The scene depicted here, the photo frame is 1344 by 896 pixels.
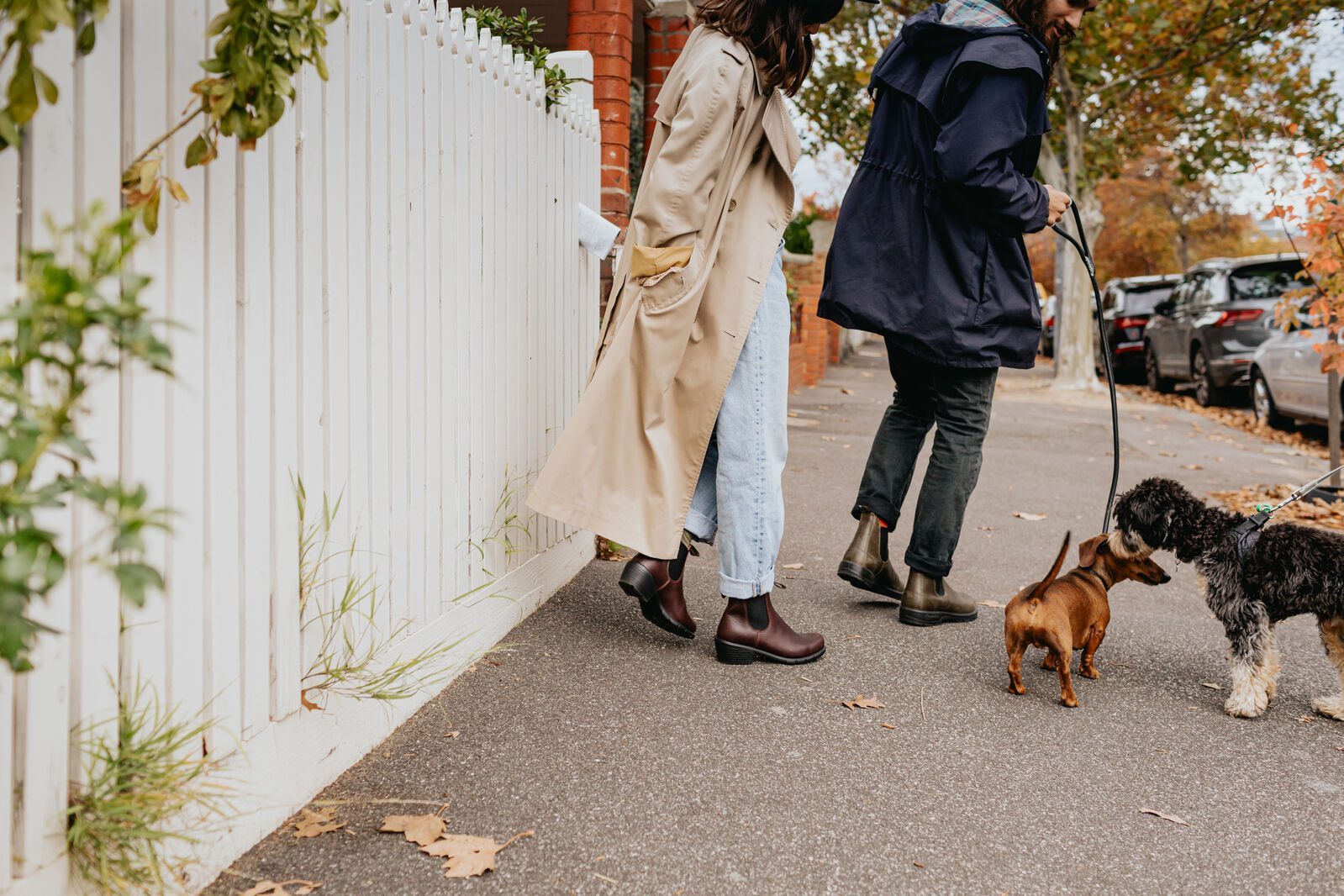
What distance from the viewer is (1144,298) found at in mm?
23031

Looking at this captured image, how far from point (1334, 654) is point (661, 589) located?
1.99 metres

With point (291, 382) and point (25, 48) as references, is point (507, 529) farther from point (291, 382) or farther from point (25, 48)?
point (25, 48)

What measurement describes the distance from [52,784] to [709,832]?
1.32m

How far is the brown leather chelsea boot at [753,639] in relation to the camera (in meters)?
3.72

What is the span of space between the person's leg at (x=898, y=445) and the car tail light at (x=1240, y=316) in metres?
12.8

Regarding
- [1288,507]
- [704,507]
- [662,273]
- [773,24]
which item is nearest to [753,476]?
[704,507]

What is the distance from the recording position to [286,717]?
248 centimetres

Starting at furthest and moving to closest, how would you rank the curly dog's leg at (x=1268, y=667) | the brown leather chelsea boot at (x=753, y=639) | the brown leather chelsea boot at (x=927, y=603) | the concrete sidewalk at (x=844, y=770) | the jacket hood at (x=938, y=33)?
the brown leather chelsea boot at (x=927, y=603), the jacket hood at (x=938, y=33), the brown leather chelsea boot at (x=753, y=639), the curly dog's leg at (x=1268, y=667), the concrete sidewalk at (x=844, y=770)

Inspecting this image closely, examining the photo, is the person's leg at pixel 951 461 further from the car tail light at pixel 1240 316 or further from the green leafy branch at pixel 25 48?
the car tail light at pixel 1240 316

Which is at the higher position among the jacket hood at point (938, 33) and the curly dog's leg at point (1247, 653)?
the jacket hood at point (938, 33)

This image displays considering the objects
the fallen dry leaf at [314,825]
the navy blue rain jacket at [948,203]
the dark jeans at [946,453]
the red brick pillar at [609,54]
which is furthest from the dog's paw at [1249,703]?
the red brick pillar at [609,54]

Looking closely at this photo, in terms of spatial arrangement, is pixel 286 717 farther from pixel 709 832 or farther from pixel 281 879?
pixel 709 832

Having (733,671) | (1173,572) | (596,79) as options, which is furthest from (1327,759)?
(596,79)

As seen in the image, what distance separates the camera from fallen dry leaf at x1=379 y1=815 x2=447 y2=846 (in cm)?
246
